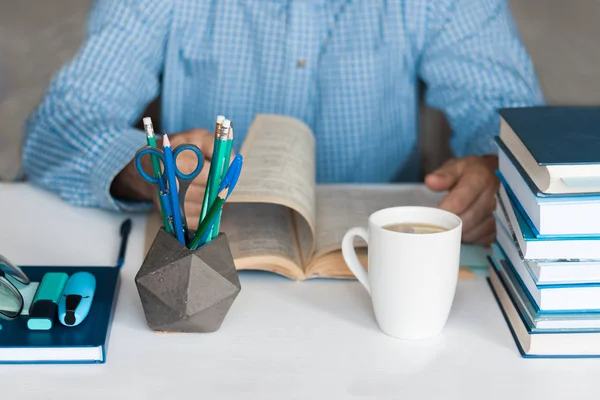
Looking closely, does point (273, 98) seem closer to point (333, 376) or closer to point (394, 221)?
point (394, 221)

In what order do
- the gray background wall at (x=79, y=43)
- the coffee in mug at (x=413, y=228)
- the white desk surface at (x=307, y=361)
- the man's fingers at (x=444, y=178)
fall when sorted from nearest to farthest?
1. the white desk surface at (x=307, y=361)
2. the coffee in mug at (x=413, y=228)
3. the man's fingers at (x=444, y=178)
4. the gray background wall at (x=79, y=43)

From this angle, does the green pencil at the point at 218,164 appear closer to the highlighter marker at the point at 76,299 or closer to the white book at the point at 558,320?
the highlighter marker at the point at 76,299

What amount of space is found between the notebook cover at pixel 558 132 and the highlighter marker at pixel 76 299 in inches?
17.1

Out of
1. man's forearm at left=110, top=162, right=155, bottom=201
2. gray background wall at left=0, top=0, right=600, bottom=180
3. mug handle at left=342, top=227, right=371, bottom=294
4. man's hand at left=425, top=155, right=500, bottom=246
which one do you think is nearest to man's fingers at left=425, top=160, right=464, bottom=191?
man's hand at left=425, top=155, right=500, bottom=246

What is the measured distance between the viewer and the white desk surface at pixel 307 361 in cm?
66

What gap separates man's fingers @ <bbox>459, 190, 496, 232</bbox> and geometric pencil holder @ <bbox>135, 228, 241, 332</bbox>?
348 mm

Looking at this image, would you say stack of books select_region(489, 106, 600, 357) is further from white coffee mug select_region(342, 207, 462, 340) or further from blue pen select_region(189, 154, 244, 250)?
blue pen select_region(189, 154, 244, 250)

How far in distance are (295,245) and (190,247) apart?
0.66 ft

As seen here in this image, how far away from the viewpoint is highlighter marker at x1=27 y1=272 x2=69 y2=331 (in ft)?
2.33

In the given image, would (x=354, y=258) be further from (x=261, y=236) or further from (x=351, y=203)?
(x=351, y=203)

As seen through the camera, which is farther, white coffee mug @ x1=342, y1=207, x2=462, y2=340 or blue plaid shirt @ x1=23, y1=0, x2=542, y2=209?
blue plaid shirt @ x1=23, y1=0, x2=542, y2=209

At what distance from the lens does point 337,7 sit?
1.47 metres

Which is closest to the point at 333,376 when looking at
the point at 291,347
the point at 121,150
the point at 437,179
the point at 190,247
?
the point at 291,347

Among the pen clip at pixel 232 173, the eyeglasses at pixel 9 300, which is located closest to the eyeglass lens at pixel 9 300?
the eyeglasses at pixel 9 300
